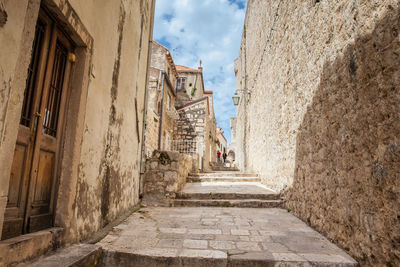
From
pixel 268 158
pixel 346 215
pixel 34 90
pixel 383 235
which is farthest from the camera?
pixel 268 158

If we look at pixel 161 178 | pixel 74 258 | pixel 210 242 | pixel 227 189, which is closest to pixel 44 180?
pixel 74 258

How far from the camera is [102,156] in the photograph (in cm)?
322

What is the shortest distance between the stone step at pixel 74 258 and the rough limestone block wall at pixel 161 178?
2.68m

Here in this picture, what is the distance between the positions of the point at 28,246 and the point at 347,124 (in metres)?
3.17

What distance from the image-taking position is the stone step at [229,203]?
196 inches

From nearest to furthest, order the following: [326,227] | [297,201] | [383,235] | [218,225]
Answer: [383,235] < [326,227] < [218,225] < [297,201]

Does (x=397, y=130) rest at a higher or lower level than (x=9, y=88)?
lower

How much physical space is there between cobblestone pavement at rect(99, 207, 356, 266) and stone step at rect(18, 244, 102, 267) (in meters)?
0.23

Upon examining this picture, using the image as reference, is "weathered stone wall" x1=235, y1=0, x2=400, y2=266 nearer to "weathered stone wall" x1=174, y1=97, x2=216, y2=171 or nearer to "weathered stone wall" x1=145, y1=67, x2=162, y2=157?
"weathered stone wall" x1=145, y1=67, x2=162, y2=157

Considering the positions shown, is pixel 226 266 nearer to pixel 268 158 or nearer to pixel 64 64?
pixel 64 64

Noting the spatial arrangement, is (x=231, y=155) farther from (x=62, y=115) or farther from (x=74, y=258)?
(x=74, y=258)

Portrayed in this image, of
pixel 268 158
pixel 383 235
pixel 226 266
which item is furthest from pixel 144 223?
pixel 268 158

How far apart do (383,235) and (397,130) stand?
89 cm

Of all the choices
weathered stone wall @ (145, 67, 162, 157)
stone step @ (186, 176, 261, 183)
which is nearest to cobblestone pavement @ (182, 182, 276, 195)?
stone step @ (186, 176, 261, 183)
